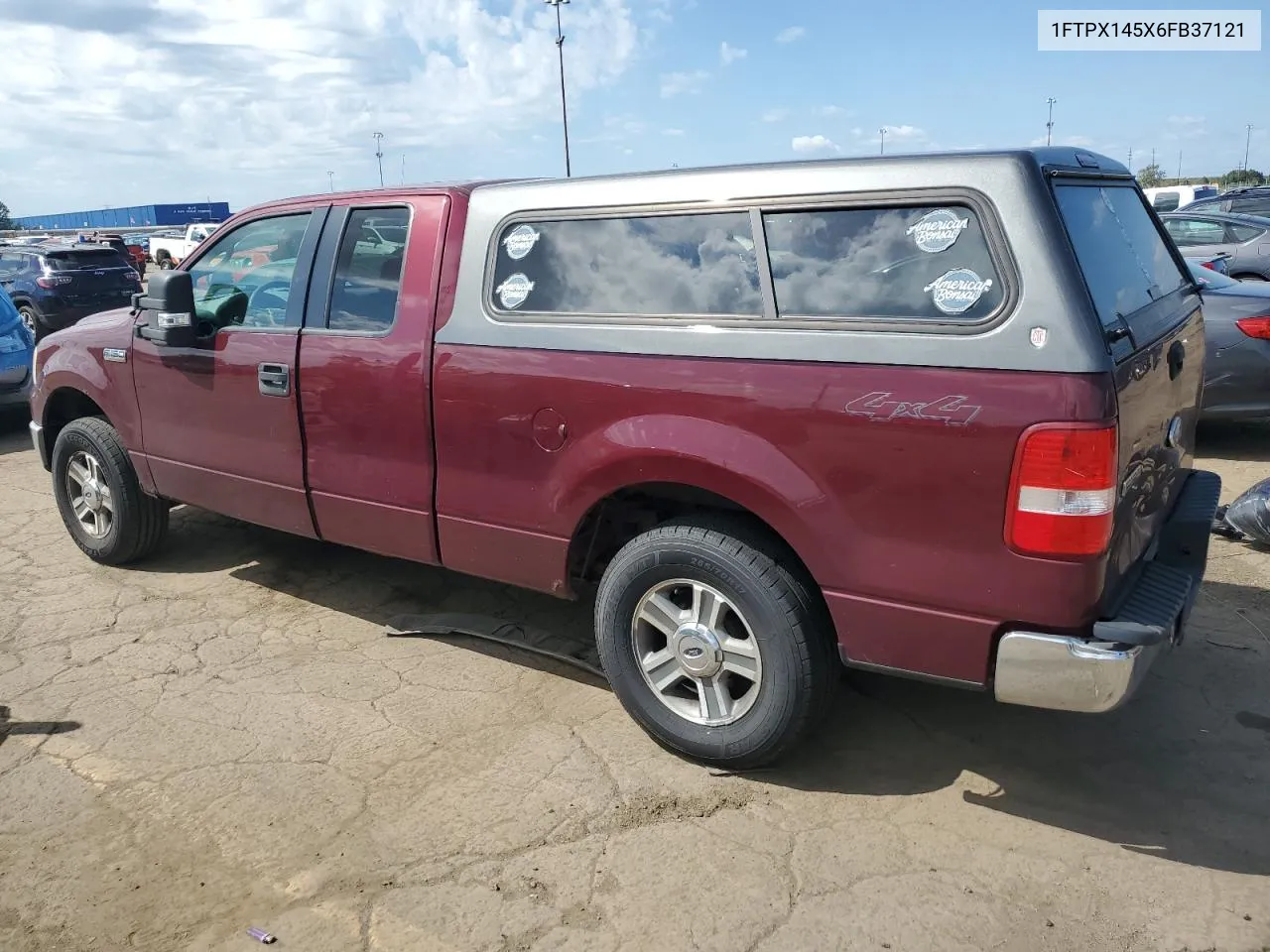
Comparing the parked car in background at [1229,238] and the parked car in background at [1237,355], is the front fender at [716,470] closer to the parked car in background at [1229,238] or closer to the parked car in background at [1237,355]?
the parked car in background at [1237,355]

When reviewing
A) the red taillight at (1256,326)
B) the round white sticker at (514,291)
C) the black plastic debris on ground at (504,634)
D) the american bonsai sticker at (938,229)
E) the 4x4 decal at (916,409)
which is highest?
the american bonsai sticker at (938,229)

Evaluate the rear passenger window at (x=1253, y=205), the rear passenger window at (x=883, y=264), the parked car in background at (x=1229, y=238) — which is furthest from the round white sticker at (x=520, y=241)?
the rear passenger window at (x=1253, y=205)

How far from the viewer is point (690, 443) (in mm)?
3078

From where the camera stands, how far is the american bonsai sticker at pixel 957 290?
2.69 m

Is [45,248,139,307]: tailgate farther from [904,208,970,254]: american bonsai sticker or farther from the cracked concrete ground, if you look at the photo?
[904,208,970,254]: american bonsai sticker

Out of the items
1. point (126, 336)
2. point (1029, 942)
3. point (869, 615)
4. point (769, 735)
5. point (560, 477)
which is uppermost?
point (126, 336)

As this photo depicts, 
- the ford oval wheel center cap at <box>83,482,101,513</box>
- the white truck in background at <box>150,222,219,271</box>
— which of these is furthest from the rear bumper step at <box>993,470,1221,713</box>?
the white truck in background at <box>150,222,219,271</box>

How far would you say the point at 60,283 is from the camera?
14.8 m

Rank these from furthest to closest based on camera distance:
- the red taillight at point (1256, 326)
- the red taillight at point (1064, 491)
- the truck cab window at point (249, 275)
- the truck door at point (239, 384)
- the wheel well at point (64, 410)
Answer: the red taillight at point (1256, 326) < the wheel well at point (64, 410) < the truck cab window at point (249, 275) < the truck door at point (239, 384) < the red taillight at point (1064, 491)

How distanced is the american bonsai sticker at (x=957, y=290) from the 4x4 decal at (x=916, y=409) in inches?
10.7

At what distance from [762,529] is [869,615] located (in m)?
0.47

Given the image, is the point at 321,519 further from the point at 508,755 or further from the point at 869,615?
the point at 869,615

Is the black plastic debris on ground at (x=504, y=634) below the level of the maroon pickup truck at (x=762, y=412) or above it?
below

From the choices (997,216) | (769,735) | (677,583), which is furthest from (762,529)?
(997,216)
